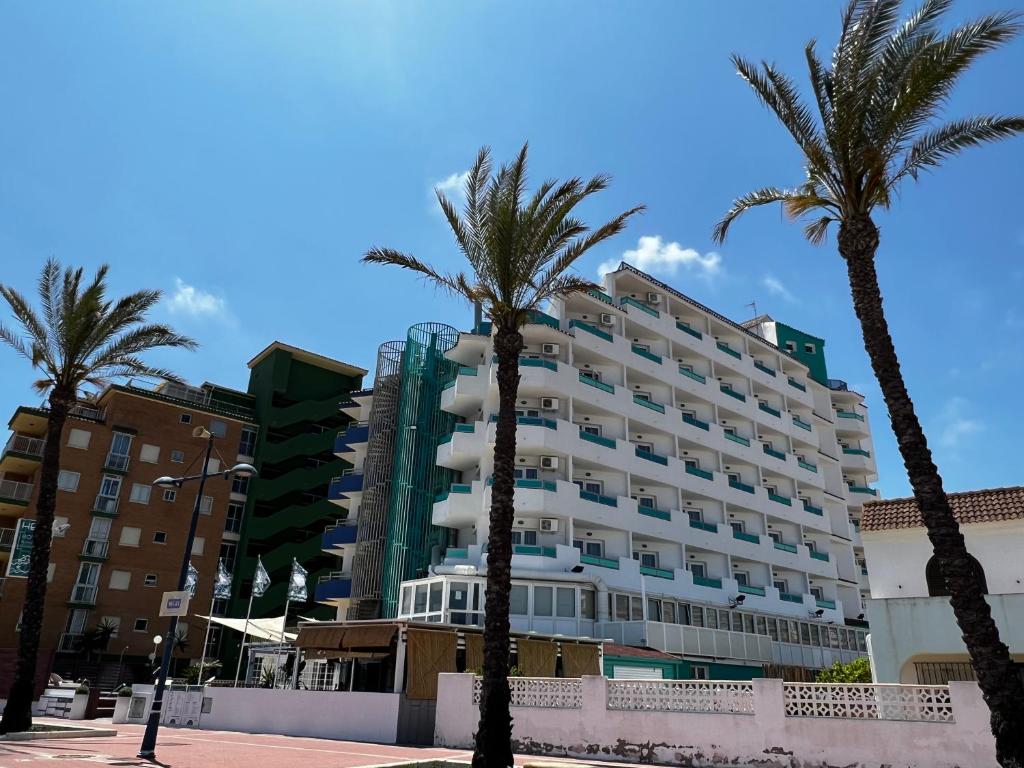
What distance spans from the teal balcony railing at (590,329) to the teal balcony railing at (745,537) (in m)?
13.3

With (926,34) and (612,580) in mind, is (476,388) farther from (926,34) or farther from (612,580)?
(926,34)

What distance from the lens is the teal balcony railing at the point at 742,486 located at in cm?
4486

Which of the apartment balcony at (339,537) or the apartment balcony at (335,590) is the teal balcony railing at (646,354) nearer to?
the apartment balcony at (339,537)

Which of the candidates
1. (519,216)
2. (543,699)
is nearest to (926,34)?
(519,216)

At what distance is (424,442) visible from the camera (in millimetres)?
39312

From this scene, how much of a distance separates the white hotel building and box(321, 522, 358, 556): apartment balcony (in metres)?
7.11

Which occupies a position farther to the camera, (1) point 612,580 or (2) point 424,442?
(2) point 424,442

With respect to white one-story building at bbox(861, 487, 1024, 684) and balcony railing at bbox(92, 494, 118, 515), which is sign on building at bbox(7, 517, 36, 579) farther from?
white one-story building at bbox(861, 487, 1024, 684)

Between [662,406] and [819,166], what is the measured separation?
94.1ft

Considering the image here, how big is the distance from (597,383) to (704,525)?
9.94 m

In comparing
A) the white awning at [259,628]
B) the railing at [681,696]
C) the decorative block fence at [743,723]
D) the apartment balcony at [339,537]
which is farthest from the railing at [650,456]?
the railing at [681,696]

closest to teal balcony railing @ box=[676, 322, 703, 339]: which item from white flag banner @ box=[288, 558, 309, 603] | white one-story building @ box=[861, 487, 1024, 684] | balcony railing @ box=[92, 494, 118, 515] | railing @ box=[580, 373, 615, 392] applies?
railing @ box=[580, 373, 615, 392]

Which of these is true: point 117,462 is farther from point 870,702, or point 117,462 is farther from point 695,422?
point 870,702

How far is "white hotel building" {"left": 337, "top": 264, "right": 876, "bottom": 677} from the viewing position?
109 ft
